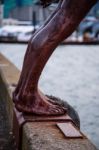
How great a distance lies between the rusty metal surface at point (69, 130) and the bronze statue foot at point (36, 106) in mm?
131

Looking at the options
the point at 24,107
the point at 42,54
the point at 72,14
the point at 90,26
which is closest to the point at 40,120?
the point at 24,107

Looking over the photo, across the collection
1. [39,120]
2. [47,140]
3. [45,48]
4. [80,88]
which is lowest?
[80,88]

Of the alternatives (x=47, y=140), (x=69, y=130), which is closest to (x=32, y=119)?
(x=69, y=130)

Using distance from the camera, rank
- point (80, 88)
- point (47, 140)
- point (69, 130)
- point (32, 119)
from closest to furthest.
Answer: point (47, 140) → point (69, 130) → point (32, 119) → point (80, 88)

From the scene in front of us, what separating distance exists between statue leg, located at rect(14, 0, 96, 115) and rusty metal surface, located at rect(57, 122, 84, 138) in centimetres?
14

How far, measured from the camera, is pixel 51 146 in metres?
2.61

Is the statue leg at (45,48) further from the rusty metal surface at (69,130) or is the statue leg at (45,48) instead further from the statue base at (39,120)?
the rusty metal surface at (69,130)

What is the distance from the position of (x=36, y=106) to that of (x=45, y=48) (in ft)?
1.19

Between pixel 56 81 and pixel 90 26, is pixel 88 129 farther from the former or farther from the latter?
pixel 90 26

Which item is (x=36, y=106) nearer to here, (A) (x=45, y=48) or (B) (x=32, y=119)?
(B) (x=32, y=119)

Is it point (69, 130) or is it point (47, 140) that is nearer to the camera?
point (47, 140)

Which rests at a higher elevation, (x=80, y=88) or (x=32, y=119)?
(x=32, y=119)

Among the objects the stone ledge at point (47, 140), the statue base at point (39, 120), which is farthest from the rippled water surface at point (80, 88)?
the stone ledge at point (47, 140)

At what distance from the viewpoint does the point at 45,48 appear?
9.90 feet
